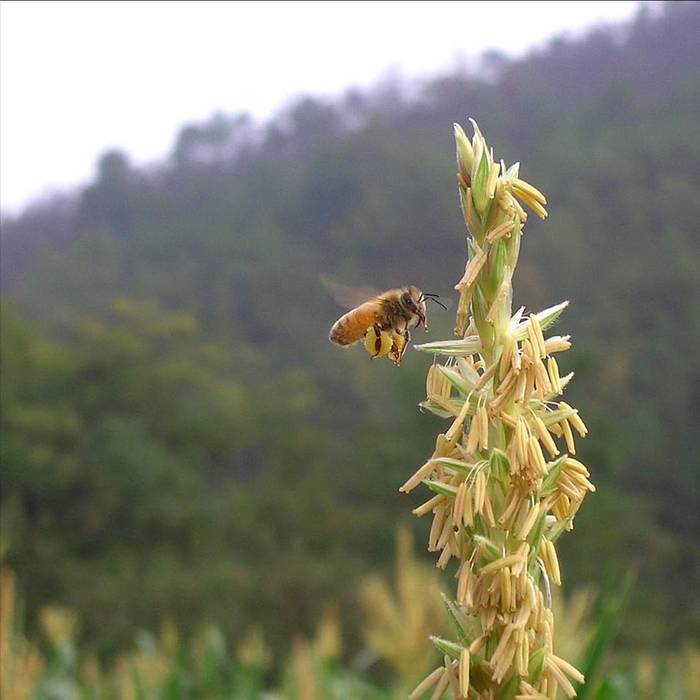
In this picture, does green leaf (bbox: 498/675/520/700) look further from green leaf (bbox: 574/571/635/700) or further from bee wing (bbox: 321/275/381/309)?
bee wing (bbox: 321/275/381/309)

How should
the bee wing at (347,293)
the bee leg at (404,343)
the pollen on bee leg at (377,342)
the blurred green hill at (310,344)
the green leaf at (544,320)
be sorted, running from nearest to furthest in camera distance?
the green leaf at (544,320), the bee leg at (404,343), the pollen on bee leg at (377,342), the bee wing at (347,293), the blurred green hill at (310,344)

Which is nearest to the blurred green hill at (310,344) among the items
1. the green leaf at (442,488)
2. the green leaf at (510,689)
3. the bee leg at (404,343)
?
the bee leg at (404,343)

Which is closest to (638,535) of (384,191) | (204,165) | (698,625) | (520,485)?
(698,625)

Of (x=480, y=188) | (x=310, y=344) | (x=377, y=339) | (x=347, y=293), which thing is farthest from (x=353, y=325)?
(x=310, y=344)

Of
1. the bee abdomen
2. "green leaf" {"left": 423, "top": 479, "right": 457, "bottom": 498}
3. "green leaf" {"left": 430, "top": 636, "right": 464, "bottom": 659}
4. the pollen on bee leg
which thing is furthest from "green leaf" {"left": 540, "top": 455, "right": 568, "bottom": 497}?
the bee abdomen

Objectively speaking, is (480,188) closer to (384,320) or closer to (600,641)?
(600,641)

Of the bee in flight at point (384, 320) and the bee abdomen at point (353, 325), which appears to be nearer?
the bee in flight at point (384, 320)

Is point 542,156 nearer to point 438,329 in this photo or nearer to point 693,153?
point 693,153

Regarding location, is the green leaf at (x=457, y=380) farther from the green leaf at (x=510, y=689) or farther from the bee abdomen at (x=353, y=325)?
the bee abdomen at (x=353, y=325)
